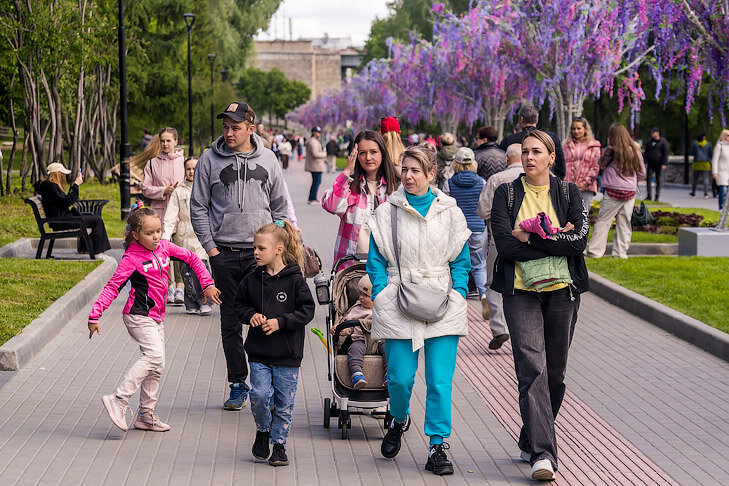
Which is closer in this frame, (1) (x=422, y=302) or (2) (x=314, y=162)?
(1) (x=422, y=302)

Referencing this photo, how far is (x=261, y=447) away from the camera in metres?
6.52

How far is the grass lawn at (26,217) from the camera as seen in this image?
63.3ft

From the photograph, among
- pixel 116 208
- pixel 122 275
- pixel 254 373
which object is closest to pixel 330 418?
pixel 254 373

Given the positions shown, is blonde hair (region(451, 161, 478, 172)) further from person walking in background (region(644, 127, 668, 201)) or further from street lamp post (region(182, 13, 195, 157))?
street lamp post (region(182, 13, 195, 157))

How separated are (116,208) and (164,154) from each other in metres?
13.1

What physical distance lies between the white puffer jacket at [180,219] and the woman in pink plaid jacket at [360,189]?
4061 millimetres

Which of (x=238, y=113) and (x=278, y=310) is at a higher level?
(x=238, y=113)

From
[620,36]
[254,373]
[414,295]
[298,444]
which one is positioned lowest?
[298,444]

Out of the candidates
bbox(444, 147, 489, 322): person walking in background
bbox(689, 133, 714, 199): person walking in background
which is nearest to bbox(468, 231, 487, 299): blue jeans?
bbox(444, 147, 489, 322): person walking in background

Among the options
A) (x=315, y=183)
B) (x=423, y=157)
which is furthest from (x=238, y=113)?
(x=315, y=183)

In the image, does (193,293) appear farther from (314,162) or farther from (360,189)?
(314,162)

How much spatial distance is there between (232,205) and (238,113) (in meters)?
0.60

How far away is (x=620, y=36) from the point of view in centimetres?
2888

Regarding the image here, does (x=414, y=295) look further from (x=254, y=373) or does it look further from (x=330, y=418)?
(x=330, y=418)
